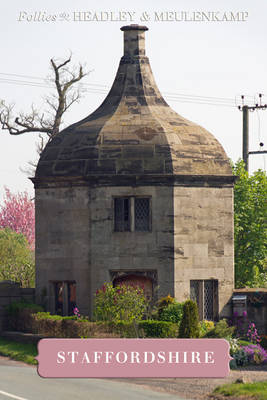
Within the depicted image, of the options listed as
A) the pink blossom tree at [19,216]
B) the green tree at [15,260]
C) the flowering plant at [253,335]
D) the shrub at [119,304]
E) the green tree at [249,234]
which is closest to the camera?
the shrub at [119,304]

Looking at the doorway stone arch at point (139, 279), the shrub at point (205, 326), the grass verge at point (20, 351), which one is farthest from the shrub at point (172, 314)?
the grass verge at point (20, 351)

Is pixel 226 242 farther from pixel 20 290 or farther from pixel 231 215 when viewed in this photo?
pixel 20 290

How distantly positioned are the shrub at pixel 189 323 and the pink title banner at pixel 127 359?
469 centimetres

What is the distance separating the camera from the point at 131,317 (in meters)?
34.1

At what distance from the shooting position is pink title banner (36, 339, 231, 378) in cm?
2511

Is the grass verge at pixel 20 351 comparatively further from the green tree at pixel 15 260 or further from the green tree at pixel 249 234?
the green tree at pixel 249 234

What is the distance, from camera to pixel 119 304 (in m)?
34.6

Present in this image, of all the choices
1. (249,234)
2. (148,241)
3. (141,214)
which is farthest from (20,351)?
(249,234)

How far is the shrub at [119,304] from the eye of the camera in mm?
34469

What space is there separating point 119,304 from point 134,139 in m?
7.13

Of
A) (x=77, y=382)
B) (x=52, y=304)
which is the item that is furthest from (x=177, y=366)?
(x=52, y=304)

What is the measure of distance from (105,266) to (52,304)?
3353mm

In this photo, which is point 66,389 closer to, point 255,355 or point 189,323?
point 189,323

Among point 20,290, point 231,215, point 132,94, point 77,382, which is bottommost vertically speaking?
point 77,382
